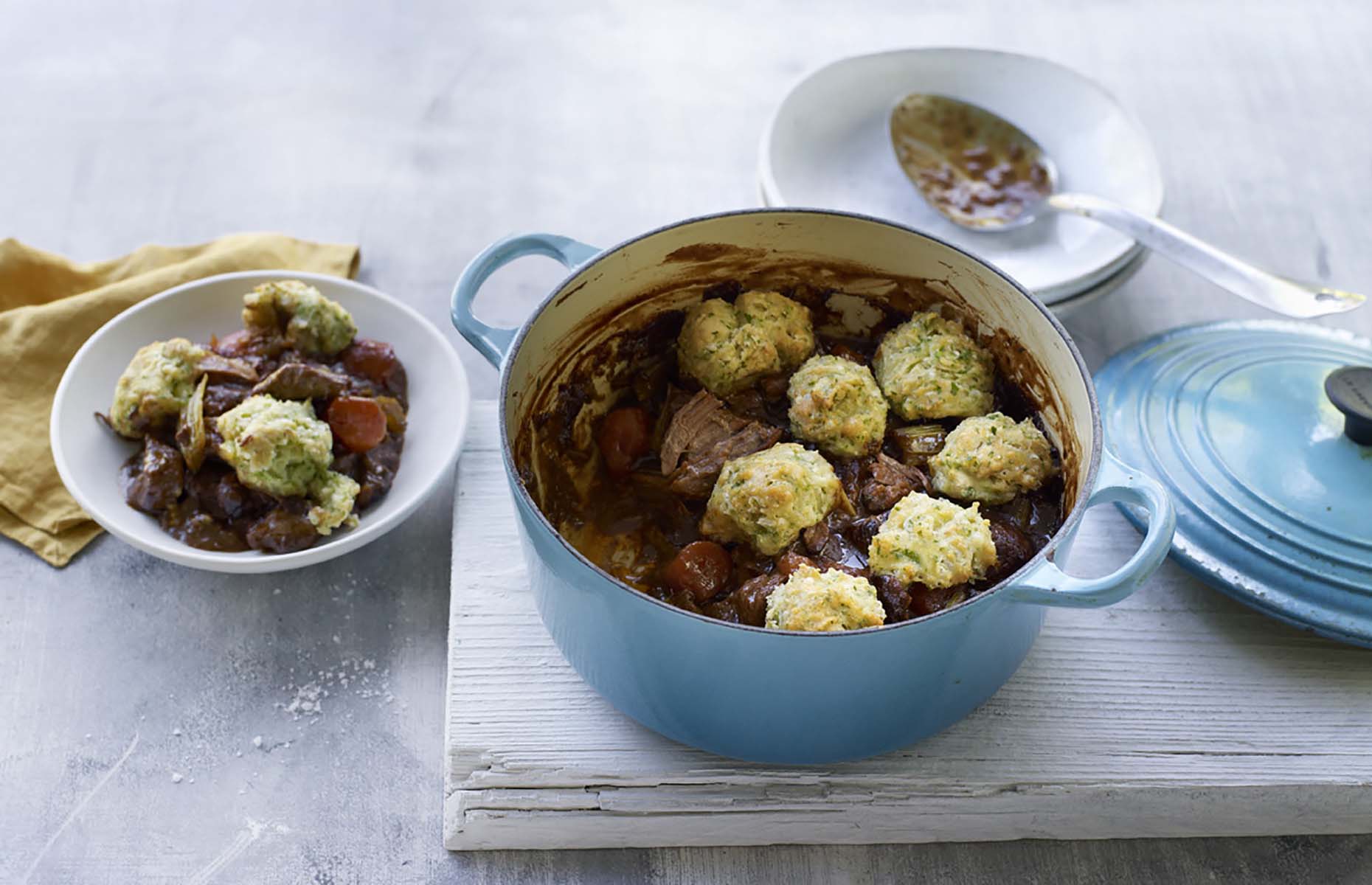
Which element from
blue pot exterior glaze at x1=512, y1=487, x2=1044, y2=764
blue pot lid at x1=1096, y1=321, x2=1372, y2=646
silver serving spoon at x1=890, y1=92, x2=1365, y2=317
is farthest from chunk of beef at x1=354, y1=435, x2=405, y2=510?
silver serving spoon at x1=890, y1=92, x2=1365, y2=317

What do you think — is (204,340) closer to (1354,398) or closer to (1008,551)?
(1008,551)

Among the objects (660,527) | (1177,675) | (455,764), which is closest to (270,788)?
(455,764)

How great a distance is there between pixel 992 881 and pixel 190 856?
1.26 meters

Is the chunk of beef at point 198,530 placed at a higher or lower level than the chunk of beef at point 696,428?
lower

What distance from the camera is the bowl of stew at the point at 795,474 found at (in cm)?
162

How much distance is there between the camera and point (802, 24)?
3.75 m

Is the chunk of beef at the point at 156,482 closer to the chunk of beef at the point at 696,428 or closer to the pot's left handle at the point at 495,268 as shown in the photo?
the pot's left handle at the point at 495,268

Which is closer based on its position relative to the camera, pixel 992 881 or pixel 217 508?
pixel 992 881

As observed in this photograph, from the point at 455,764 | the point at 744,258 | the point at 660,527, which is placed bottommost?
the point at 455,764

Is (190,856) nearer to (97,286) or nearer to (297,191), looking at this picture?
(97,286)

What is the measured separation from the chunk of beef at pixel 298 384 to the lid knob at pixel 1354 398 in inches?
69.5


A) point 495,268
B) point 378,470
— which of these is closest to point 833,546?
point 495,268

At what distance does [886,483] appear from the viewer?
201 centimetres

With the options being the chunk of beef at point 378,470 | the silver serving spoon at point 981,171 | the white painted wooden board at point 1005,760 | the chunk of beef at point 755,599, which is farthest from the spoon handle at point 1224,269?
the chunk of beef at point 378,470
